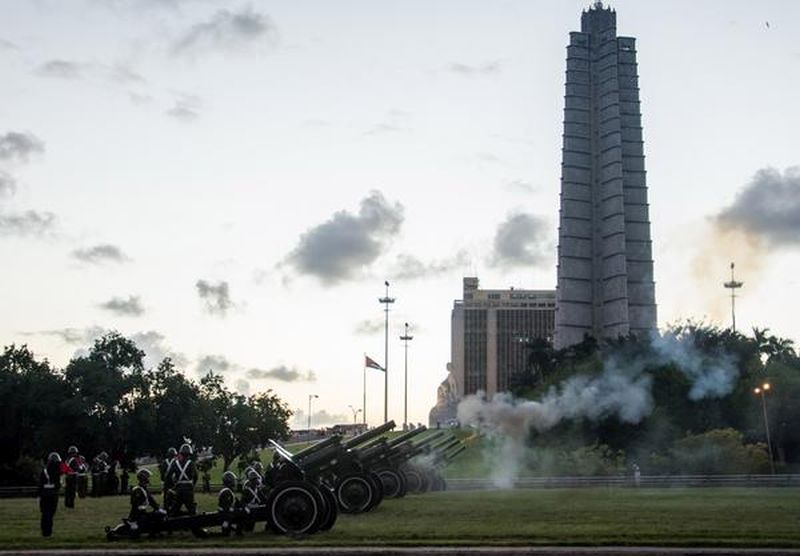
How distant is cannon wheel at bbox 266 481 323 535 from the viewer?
59.8 ft

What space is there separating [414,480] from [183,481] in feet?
61.6

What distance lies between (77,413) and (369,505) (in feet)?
124

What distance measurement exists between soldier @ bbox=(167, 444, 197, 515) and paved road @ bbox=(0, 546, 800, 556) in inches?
180

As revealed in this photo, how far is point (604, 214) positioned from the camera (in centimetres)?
12888

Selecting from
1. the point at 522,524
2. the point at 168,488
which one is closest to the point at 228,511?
the point at 168,488

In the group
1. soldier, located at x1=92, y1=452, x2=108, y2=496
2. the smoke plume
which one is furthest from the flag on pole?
soldier, located at x1=92, y1=452, x2=108, y2=496

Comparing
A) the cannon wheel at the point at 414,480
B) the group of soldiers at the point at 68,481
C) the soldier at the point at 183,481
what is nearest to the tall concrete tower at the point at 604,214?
the cannon wheel at the point at 414,480

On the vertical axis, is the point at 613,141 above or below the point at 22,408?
above

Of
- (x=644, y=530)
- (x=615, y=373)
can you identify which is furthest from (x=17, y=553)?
(x=615, y=373)

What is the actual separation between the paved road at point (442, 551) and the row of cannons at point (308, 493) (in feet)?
8.92

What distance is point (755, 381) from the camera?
65.5 meters

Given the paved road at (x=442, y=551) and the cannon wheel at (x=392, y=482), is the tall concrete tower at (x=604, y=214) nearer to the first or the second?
the cannon wheel at (x=392, y=482)

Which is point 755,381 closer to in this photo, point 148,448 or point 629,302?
point 148,448

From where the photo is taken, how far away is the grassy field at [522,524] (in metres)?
16.6
